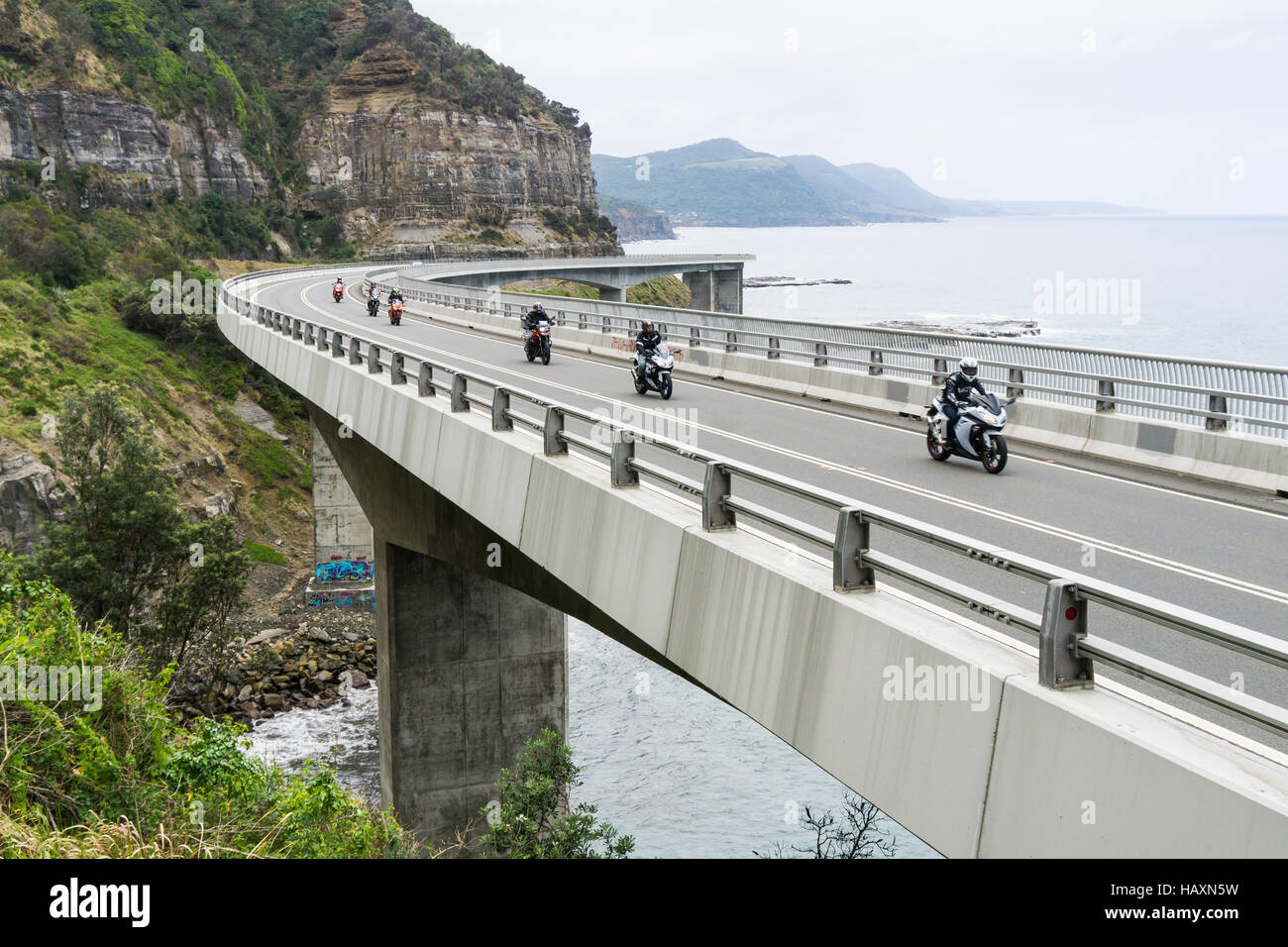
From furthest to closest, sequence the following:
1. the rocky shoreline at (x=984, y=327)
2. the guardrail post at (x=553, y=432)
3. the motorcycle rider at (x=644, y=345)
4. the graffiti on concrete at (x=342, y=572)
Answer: the rocky shoreline at (x=984, y=327)
the graffiti on concrete at (x=342, y=572)
the motorcycle rider at (x=644, y=345)
the guardrail post at (x=553, y=432)

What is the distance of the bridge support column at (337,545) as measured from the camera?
142 ft

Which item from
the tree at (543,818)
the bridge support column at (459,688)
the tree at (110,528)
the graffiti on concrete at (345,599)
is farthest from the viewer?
the graffiti on concrete at (345,599)

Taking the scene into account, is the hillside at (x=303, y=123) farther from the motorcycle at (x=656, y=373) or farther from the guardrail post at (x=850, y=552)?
the guardrail post at (x=850, y=552)

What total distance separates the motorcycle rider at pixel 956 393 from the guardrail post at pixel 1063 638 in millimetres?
8940

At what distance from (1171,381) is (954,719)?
457 inches

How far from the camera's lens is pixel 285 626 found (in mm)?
41062

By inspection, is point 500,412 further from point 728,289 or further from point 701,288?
point 701,288

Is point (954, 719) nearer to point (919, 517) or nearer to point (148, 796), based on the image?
point (919, 517)

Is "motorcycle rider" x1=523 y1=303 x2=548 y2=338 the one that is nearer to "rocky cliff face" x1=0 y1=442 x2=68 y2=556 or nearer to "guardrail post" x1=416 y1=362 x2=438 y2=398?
"guardrail post" x1=416 y1=362 x2=438 y2=398

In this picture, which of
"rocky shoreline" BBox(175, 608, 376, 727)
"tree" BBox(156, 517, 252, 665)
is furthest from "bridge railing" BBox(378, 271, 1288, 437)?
"rocky shoreline" BBox(175, 608, 376, 727)

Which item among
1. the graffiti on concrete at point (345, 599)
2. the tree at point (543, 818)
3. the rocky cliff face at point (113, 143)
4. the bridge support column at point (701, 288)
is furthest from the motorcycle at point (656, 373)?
the bridge support column at point (701, 288)

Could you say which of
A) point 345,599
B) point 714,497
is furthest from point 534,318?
point 714,497
